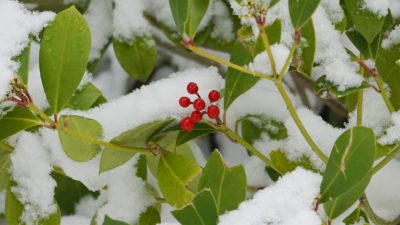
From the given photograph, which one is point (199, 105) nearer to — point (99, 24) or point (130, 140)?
point (130, 140)

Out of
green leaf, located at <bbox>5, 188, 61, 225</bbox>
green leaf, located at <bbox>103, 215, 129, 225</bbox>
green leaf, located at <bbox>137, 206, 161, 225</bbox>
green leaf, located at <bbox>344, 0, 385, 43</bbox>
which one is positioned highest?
green leaf, located at <bbox>344, 0, 385, 43</bbox>

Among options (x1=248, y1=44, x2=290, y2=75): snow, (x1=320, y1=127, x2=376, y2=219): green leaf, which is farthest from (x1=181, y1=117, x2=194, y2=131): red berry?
(x1=320, y1=127, x2=376, y2=219): green leaf

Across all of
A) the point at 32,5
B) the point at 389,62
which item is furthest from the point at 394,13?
the point at 32,5

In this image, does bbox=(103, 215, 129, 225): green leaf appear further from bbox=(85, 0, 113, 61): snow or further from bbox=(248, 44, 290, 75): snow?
bbox=(85, 0, 113, 61): snow

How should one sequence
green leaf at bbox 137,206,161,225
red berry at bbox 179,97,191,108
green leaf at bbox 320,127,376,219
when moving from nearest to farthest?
green leaf at bbox 320,127,376,219 < red berry at bbox 179,97,191,108 < green leaf at bbox 137,206,161,225

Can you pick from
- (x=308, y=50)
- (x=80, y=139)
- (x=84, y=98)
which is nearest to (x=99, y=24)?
(x=84, y=98)

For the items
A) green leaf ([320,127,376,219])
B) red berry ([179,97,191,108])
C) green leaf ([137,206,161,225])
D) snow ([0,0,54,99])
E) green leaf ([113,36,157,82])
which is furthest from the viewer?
green leaf ([113,36,157,82])

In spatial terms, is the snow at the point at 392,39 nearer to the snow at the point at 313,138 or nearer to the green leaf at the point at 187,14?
the snow at the point at 313,138

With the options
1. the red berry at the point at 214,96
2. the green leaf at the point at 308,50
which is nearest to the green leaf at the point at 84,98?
the red berry at the point at 214,96
